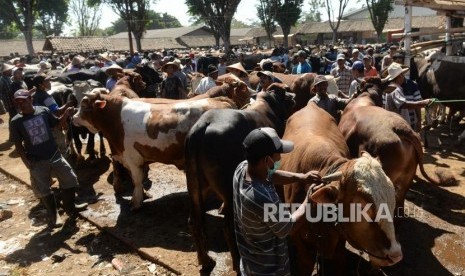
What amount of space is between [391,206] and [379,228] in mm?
167

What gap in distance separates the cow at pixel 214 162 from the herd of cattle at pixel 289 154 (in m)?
0.01

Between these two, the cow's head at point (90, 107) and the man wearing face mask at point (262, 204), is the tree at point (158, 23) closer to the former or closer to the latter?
the cow's head at point (90, 107)

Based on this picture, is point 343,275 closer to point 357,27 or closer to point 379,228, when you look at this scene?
point 379,228

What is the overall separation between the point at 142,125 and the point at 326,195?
3521mm

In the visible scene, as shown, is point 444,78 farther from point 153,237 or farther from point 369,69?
point 153,237

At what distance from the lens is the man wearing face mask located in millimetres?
2447

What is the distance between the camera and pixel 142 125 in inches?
217

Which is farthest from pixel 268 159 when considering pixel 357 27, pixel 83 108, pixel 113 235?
pixel 357 27

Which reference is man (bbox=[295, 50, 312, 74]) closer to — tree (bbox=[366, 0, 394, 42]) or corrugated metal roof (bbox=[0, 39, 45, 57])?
tree (bbox=[366, 0, 394, 42])

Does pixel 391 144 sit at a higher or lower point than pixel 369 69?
lower

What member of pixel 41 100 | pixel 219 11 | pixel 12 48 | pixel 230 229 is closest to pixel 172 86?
pixel 41 100

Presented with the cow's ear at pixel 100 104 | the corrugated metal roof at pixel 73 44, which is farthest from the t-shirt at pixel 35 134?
the corrugated metal roof at pixel 73 44

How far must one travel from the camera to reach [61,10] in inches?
1967

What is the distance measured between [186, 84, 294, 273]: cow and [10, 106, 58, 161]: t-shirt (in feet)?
8.68
